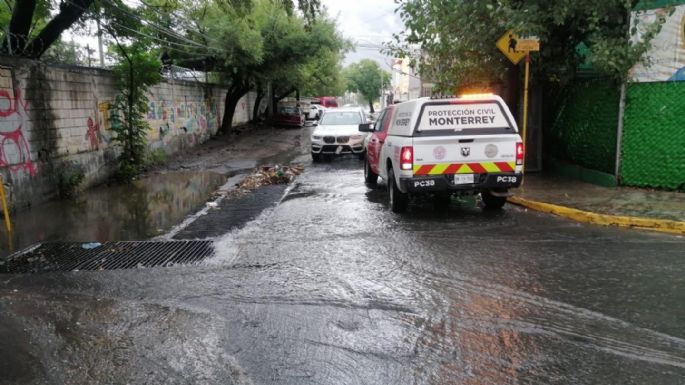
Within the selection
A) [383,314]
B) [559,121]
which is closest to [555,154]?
[559,121]

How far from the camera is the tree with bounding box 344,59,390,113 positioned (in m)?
103

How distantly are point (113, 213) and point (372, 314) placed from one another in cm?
682

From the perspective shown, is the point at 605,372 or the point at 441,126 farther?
the point at 441,126

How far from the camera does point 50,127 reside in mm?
11203

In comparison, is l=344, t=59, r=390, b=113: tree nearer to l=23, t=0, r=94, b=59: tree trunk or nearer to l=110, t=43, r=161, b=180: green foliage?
l=110, t=43, r=161, b=180: green foliage

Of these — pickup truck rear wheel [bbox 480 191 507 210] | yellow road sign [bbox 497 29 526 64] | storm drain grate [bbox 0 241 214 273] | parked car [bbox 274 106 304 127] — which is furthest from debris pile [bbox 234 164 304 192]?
parked car [bbox 274 106 304 127]

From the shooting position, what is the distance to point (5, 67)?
379 inches

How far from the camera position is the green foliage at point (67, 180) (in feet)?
37.0

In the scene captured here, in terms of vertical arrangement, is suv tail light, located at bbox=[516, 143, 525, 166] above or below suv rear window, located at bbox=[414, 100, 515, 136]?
below

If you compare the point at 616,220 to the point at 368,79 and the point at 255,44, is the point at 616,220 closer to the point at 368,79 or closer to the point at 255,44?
the point at 255,44

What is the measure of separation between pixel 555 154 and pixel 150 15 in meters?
14.3

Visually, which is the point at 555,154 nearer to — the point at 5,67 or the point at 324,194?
the point at 324,194

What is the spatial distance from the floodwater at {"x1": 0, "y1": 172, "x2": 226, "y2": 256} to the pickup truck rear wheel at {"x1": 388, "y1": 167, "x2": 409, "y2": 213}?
360 centimetres

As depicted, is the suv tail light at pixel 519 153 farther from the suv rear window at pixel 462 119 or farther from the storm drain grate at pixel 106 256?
the storm drain grate at pixel 106 256
